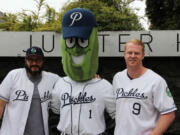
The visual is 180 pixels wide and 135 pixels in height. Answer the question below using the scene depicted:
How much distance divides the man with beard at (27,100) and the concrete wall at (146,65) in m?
1.22

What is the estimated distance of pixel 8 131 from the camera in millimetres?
2609

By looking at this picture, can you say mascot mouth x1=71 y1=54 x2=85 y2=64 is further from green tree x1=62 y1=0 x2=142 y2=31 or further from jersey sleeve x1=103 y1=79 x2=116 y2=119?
green tree x1=62 y1=0 x2=142 y2=31

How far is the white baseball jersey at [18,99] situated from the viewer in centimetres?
258

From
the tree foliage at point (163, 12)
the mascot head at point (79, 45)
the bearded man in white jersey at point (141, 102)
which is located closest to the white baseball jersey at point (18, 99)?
the mascot head at point (79, 45)

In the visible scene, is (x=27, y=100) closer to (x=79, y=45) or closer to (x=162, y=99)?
(x=79, y=45)

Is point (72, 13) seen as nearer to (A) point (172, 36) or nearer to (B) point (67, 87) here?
(B) point (67, 87)

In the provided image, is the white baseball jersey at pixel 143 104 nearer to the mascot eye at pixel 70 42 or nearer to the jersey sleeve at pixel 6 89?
the mascot eye at pixel 70 42

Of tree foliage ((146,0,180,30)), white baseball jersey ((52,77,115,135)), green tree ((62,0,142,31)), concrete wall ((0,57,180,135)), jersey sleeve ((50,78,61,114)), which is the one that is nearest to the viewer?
white baseball jersey ((52,77,115,135))

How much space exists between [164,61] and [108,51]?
0.82 meters

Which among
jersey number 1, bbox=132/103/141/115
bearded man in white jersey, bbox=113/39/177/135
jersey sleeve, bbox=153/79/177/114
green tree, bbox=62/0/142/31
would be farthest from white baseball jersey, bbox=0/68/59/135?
green tree, bbox=62/0/142/31

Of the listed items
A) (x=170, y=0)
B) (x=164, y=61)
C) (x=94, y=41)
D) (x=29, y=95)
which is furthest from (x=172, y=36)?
(x=170, y=0)

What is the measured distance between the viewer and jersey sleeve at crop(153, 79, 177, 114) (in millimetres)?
2098

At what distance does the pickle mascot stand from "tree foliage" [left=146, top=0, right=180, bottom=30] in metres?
5.69

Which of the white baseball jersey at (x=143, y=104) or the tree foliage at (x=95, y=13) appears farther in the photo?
the tree foliage at (x=95, y=13)
